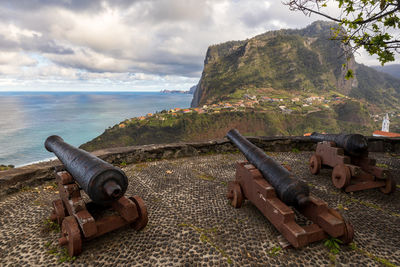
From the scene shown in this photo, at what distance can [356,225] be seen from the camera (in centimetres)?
315

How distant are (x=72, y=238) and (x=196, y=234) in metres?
1.45

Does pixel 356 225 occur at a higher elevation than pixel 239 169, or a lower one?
lower

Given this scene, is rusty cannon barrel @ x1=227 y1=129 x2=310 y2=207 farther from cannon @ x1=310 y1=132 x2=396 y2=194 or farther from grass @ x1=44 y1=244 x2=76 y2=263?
grass @ x1=44 y1=244 x2=76 y2=263

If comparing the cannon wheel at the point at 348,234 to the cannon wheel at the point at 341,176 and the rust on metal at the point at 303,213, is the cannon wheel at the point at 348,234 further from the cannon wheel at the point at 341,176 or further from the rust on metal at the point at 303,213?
the cannon wheel at the point at 341,176

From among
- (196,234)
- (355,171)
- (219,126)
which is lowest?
(219,126)

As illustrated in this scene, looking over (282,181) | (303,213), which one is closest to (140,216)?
(282,181)

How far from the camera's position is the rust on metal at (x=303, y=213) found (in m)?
2.57

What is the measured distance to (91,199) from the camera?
8.91 ft

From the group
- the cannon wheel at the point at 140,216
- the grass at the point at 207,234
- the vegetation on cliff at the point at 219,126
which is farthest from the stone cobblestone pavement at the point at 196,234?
the vegetation on cliff at the point at 219,126

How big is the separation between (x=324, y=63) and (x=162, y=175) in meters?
158

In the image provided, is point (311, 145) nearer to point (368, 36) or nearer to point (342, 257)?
point (368, 36)

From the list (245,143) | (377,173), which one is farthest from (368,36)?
(245,143)

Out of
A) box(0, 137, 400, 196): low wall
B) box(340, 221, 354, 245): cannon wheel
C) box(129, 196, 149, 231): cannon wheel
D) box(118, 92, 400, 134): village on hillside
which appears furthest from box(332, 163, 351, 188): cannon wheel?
box(118, 92, 400, 134): village on hillside

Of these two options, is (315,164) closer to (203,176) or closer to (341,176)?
(341,176)
